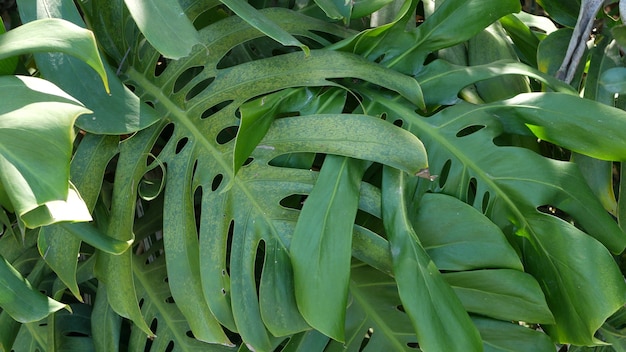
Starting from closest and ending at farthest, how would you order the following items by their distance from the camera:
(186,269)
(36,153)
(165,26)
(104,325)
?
1. (36,153)
2. (165,26)
3. (186,269)
4. (104,325)

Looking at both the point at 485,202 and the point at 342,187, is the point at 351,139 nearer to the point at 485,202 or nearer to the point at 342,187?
the point at 342,187

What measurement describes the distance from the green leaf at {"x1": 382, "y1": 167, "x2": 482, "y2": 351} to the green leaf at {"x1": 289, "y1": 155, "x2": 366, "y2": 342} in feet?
0.18

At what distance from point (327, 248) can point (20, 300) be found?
32cm

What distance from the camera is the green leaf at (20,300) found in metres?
0.66

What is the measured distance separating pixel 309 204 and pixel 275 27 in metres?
0.19

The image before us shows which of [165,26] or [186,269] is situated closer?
[165,26]

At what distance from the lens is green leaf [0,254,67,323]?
662 mm

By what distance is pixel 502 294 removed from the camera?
2.35 ft

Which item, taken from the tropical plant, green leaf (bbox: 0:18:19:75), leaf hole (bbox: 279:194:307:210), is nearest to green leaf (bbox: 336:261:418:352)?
the tropical plant

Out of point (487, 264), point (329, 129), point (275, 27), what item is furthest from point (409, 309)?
point (275, 27)

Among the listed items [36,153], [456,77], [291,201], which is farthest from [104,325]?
[456,77]

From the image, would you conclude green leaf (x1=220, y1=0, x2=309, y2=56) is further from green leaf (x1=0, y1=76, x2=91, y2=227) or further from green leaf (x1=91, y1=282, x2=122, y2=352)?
green leaf (x1=91, y1=282, x2=122, y2=352)

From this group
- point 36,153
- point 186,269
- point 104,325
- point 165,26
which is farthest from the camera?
point 104,325

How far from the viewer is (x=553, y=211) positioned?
1.04 m
